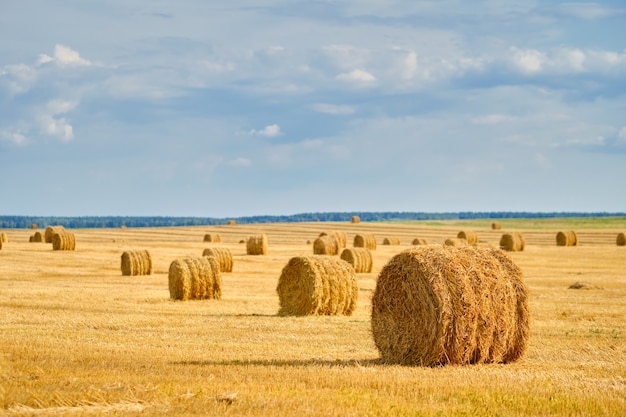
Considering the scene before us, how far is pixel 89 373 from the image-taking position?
12680 mm

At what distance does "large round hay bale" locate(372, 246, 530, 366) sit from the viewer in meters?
14.1

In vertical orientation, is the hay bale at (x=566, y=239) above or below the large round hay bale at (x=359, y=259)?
above

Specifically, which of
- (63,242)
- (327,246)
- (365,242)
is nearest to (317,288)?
(327,246)

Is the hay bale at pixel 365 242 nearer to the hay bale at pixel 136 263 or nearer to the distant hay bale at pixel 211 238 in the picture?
the distant hay bale at pixel 211 238

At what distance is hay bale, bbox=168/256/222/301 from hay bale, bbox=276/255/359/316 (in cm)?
439

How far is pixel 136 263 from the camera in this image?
3734 centimetres

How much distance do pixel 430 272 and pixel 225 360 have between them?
3.56 m

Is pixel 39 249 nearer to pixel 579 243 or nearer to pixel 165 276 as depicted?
pixel 165 276

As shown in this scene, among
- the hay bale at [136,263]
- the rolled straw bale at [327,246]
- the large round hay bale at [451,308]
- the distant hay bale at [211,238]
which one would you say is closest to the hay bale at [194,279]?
the hay bale at [136,263]

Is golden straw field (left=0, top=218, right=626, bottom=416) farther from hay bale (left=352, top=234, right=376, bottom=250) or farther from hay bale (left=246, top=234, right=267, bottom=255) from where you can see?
hay bale (left=352, top=234, right=376, bottom=250)

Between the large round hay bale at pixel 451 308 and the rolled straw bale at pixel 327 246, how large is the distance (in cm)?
3351

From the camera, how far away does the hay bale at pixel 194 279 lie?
26.7 metres

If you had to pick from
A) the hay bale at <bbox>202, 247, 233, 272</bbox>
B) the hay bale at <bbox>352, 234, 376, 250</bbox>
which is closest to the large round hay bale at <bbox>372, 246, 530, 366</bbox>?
the hay bale at <bbox>202, 247, 233, 272</bbox>

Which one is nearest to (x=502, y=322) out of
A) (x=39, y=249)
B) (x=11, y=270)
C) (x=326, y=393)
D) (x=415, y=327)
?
(x=415, y=327)
